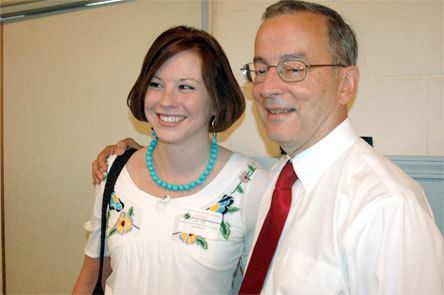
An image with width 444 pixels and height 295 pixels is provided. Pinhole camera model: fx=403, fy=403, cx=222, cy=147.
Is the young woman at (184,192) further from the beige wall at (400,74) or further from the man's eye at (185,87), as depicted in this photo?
the beige wall at (400,74)

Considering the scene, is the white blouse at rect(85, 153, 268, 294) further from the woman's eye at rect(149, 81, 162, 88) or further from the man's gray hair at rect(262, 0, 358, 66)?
the man's gray hair at rect(262, 0, 358, 66)

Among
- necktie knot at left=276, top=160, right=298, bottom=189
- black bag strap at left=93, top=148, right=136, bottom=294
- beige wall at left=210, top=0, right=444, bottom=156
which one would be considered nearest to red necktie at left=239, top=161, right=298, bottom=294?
necktie knot at left=276, top=160, right=298, bottom=189

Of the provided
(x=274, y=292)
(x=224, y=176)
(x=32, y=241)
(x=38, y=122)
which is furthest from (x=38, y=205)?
(x=274, y=292)

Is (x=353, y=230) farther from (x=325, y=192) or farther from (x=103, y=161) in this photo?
(x=103, y=161)

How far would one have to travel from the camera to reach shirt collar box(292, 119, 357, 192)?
1003mm

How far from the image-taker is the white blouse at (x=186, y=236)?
49.1 inches

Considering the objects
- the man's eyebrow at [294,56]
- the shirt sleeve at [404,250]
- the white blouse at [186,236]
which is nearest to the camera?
the shirt sleeve at [404,250]

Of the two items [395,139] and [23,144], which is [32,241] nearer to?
[23,144]

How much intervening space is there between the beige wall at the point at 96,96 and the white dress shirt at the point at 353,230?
0.67 metres

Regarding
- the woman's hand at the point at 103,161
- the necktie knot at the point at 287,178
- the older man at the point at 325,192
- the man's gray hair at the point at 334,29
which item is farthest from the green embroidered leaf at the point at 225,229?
the man's gray hair at the point at 334,29

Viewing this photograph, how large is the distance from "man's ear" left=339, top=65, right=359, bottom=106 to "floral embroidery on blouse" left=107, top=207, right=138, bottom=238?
756 millimetres

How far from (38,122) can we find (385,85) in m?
1.89

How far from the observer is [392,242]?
766mm

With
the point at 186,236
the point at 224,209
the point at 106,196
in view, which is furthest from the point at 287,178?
the point at 106,196
